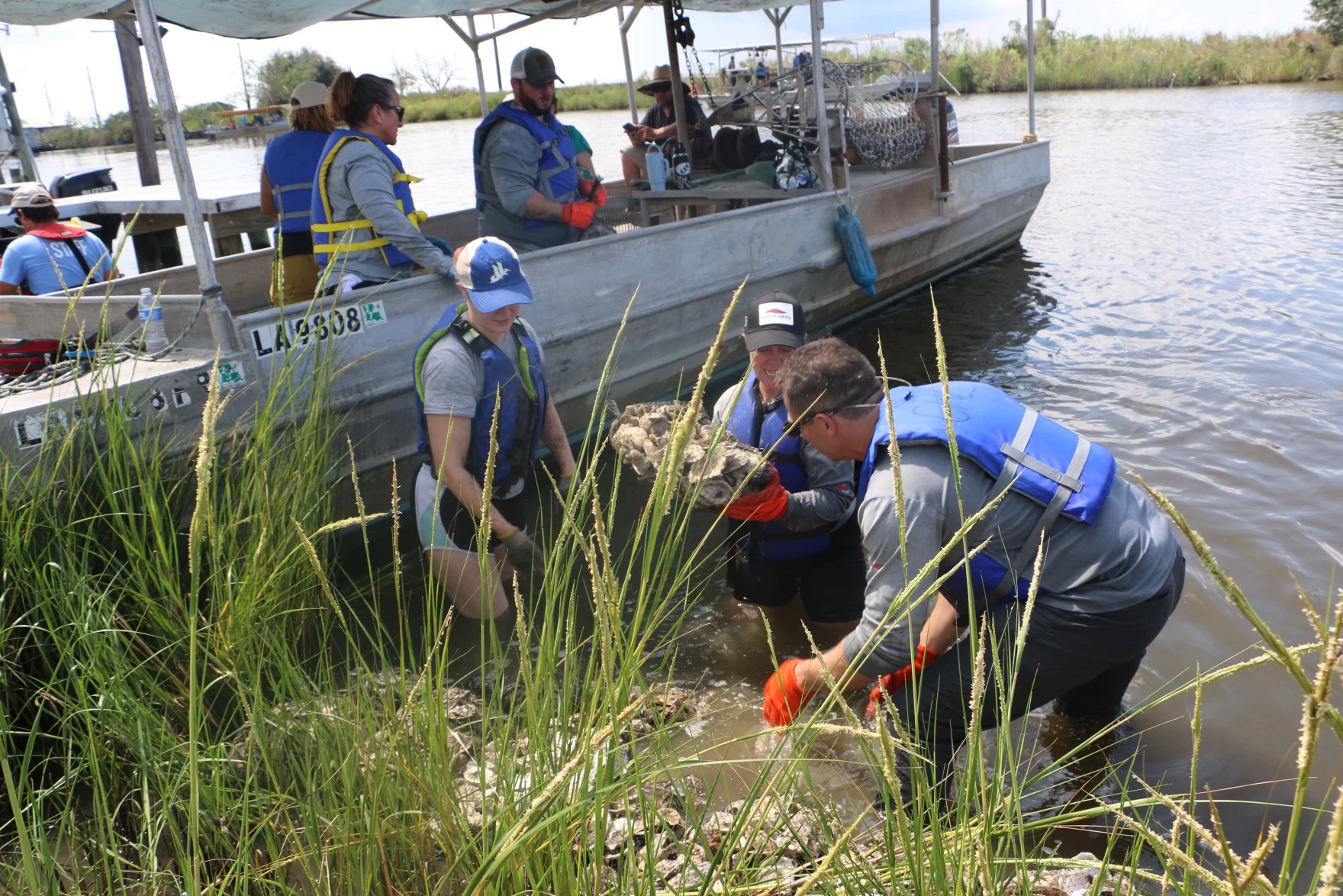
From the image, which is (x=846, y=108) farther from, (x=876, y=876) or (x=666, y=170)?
(x=876, y=876)

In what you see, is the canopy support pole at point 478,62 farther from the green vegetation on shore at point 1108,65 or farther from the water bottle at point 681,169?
the green vegetation on shore at point 1108,65

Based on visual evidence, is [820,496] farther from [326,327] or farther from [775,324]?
[326,327]

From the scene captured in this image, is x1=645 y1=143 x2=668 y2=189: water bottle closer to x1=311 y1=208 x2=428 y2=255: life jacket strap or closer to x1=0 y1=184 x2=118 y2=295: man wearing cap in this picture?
x1=311 y1=208 x2=428 y2=255: life jacket strap

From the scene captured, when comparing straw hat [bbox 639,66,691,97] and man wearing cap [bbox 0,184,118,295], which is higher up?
straw hat [bbox 639,66,691,97]

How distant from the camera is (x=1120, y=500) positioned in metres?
2.87

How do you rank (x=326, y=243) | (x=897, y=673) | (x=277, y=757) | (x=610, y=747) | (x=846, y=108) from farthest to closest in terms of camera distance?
1. (x=846, y=108)
2. (x=326, y=243)
3. (x=897, y=673)
4. (x=277, y=757)
5. (x=610, y=747)

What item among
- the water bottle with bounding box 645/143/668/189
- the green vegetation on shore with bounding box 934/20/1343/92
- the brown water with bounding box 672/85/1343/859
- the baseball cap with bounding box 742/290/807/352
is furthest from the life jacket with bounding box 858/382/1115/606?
the green vegetation on shore with bounding box 934/20/1343/92

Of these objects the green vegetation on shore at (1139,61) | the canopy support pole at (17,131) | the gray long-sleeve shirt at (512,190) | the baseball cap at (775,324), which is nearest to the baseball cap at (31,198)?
the gray long-sleeve shirt at (512,190)

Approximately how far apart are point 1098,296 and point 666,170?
186 inches

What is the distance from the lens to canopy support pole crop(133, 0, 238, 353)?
4145mm

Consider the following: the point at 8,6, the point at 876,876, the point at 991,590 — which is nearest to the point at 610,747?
the point at 876,876

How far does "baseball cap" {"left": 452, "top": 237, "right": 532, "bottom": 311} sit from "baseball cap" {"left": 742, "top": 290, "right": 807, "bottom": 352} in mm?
910

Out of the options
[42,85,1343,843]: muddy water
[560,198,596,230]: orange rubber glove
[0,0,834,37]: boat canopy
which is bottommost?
[42,85,1343,843]: muddy water

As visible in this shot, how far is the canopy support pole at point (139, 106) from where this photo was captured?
33.7ft
